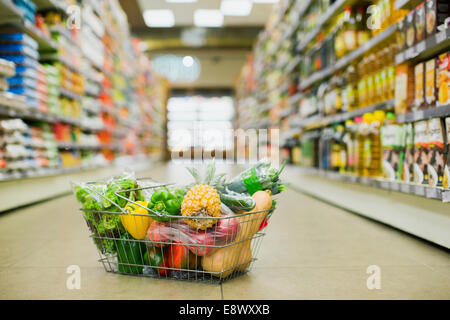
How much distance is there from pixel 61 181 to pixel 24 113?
122 centimetres

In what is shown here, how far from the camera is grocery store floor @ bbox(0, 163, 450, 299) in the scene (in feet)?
4.34

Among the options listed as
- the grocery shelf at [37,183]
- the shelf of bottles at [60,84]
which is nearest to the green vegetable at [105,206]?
the grocery shelf at [37,183]

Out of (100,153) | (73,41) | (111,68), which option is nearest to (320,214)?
(73,41)

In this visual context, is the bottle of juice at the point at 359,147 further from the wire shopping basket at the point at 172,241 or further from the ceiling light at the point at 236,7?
the ceiling light at the point at 236,7

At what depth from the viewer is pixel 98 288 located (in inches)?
53.7

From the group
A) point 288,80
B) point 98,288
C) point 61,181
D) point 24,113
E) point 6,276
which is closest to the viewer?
point 98,288

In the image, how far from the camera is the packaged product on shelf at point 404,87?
95.7 inches

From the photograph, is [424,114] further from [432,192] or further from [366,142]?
[366,142]

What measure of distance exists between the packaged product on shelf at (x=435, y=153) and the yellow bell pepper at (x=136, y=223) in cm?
150

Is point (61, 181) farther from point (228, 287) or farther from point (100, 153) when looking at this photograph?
point (228, 287)

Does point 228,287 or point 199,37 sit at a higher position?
point 199,37

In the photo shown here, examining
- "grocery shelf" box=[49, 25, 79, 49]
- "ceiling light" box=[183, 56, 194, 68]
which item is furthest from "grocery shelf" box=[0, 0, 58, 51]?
"ceiling light" box=[183, 56, 194, 68]

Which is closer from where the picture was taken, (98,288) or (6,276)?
(98,288)

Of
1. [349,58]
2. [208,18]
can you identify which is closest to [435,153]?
[349,58]
